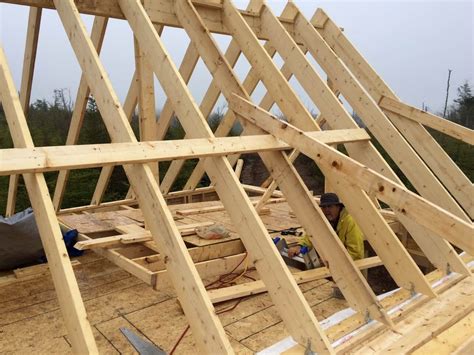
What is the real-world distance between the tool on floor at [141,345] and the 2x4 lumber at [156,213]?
2.61 feet

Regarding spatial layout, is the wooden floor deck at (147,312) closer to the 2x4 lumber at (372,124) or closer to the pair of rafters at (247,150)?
the 2x4 lumber at (372,124)

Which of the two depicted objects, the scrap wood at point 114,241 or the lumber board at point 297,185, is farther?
the scrap wood at point 114,241

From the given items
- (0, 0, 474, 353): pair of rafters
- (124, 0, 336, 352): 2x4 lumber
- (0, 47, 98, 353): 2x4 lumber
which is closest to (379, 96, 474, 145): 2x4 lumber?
(0, 0, 474, 353): pair of rafters

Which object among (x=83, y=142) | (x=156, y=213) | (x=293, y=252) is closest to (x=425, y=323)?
(x=293, y=252)

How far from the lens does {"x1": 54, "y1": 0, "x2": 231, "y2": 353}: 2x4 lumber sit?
7.09 feet

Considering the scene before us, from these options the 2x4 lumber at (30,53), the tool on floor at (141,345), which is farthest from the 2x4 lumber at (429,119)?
the 2x4 lumber at (30,53)

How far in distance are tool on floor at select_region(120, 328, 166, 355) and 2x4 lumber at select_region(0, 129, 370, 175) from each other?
141 centimetres

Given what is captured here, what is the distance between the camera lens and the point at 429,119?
181 inches

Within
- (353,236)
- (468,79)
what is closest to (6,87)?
(353,236)

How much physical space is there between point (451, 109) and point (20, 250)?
24.6 metres

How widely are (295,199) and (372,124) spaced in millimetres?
1582

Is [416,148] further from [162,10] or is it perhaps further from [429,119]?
[162,10]

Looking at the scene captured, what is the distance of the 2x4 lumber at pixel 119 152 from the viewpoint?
2.18m

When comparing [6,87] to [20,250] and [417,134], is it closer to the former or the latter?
[20,250]
